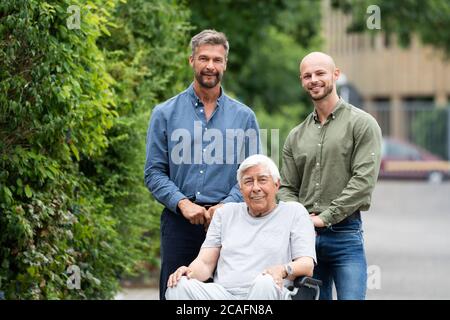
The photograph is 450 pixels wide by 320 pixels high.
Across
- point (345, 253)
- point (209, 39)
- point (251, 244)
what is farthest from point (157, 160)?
point (345, 253)

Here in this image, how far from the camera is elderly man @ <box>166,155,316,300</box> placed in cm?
639

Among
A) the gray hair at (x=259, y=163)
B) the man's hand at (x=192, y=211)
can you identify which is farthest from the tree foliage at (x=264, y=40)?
the gray hair at (x=259, y=163)

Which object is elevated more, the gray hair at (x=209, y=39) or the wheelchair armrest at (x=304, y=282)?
the gray hair at (x=209, y=39)

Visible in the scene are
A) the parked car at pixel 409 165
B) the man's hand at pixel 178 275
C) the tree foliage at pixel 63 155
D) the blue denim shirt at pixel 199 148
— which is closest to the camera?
the man's hand at pixel 178 275

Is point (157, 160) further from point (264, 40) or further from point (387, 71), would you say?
point (387, 71)

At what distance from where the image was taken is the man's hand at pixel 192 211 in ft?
22.4

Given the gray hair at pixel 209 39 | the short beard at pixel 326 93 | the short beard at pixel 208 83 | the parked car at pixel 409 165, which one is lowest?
the parked car at pixel 409 165

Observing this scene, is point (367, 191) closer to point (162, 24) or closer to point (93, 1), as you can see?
point (93, 1)

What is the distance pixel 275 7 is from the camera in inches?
803

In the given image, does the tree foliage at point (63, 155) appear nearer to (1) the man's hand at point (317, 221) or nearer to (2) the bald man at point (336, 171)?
(2) the bald man at point (336, 171)

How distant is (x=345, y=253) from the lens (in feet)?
22.8

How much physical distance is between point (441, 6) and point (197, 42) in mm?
15445

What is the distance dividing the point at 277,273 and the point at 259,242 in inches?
8.9

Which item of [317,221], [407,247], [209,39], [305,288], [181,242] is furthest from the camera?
[407,247]
